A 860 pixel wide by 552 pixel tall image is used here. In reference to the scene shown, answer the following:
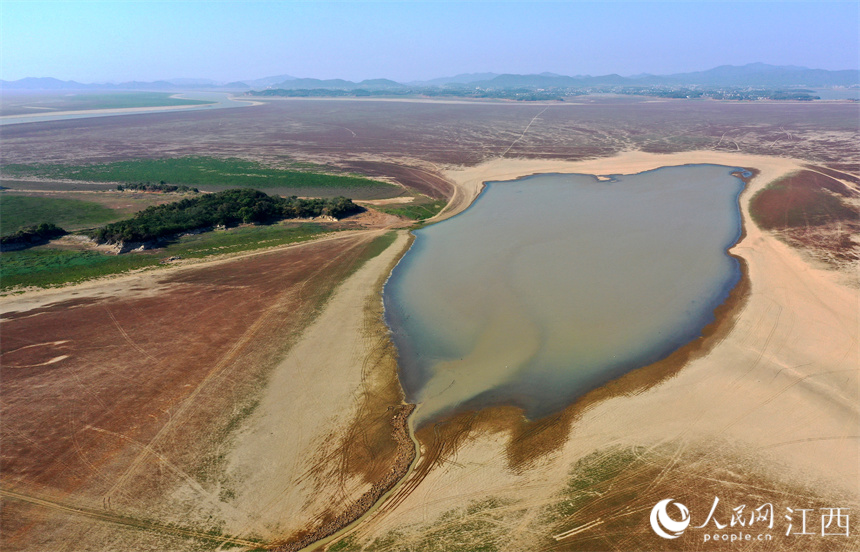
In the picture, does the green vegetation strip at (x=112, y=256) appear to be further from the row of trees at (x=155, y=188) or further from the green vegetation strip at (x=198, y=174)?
the green vegetation strip at (x=198, y=174)

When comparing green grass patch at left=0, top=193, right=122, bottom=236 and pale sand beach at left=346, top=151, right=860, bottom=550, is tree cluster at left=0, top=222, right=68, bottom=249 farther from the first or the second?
pale sand beach at left=346, top=151, right=860, bottom=550

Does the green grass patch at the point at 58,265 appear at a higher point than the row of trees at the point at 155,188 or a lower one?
lower

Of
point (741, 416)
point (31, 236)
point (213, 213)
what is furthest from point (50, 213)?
point (741, 416)

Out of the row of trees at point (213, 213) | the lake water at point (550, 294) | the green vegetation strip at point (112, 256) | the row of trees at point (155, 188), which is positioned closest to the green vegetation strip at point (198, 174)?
the row of trees at point (155, 188)

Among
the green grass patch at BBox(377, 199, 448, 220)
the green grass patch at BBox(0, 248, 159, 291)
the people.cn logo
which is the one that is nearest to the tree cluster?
the green grass patch at BBox(0, 248, 159, 291)

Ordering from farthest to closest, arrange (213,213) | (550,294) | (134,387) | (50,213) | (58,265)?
1. (50,213)
2. (213,213)
3. (58,265)
4. (550,294)
5. (134,387)

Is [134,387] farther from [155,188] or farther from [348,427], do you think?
Result: [155,188]
